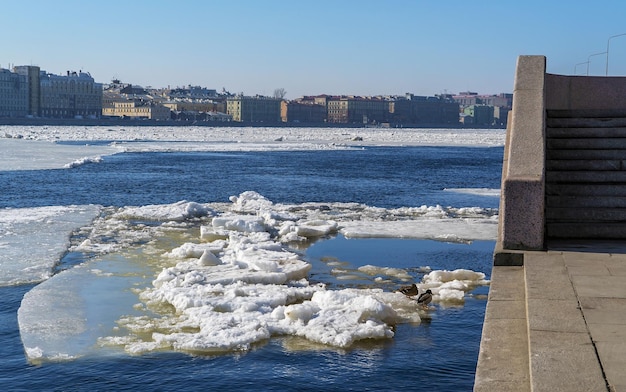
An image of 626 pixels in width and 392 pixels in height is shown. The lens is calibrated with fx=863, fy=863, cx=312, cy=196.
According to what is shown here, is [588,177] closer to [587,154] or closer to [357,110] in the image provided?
[587,154]

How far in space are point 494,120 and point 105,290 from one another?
156 m

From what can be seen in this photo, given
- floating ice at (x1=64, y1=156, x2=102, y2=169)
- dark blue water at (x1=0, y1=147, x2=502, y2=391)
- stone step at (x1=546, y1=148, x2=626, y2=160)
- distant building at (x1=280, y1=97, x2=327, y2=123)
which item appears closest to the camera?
dark blue water at (x1=0, y1=147, x2=502, y2=391)

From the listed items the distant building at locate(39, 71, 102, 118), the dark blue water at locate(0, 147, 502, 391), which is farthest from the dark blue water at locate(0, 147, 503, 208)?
the distant building at locate(39, 71, 102, 118)

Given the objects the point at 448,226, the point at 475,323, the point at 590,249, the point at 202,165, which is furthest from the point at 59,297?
the point at 202,165

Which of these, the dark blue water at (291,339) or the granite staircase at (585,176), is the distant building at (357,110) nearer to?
the dark blue water at (291,339)

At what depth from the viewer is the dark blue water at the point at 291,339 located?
504 cm

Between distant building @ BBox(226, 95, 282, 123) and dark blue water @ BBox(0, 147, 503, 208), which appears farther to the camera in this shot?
distant building @ BBox(226, 95, 282, 123)

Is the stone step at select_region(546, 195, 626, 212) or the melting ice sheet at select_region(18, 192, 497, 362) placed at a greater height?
the stone step at select_region(546, 195, 626, 212)

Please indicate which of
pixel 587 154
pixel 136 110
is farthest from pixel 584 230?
pixel 136 110

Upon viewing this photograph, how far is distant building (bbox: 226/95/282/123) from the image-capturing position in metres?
134

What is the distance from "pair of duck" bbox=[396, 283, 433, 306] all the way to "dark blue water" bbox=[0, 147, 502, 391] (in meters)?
0.18

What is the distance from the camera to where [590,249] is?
211 inches

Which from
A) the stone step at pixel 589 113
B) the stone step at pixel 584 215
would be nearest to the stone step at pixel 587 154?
the stone step at pixel 584 215

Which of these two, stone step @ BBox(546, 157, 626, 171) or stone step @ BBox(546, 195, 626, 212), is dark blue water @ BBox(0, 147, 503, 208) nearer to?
stone step @ BBox(546, 157, 626, 171)
